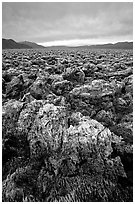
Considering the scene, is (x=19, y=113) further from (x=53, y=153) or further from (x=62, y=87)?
(x=62, y=87)

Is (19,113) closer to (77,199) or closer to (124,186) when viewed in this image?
(77,199)

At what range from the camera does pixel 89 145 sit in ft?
21.8

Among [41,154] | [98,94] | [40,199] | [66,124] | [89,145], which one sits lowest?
[40,199]

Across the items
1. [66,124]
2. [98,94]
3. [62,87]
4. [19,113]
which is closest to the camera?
[66,124]

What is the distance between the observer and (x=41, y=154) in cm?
699

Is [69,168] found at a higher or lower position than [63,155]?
lower

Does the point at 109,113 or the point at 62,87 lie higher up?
the point at 62,87

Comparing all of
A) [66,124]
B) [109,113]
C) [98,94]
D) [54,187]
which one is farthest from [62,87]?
[54,187]

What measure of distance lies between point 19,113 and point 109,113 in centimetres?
478

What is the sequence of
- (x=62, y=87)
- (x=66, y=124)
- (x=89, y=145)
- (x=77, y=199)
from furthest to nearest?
(x=62, y=87) → (x=66, y=124) → (x=89, y=145) → (x=77, y=199)

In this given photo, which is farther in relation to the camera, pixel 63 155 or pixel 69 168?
pixel 63 155

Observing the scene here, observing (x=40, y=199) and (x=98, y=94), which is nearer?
(x=40, y=199)

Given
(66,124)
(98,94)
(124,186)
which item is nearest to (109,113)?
(98,94)

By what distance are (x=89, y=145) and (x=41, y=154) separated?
2008 millimetres
